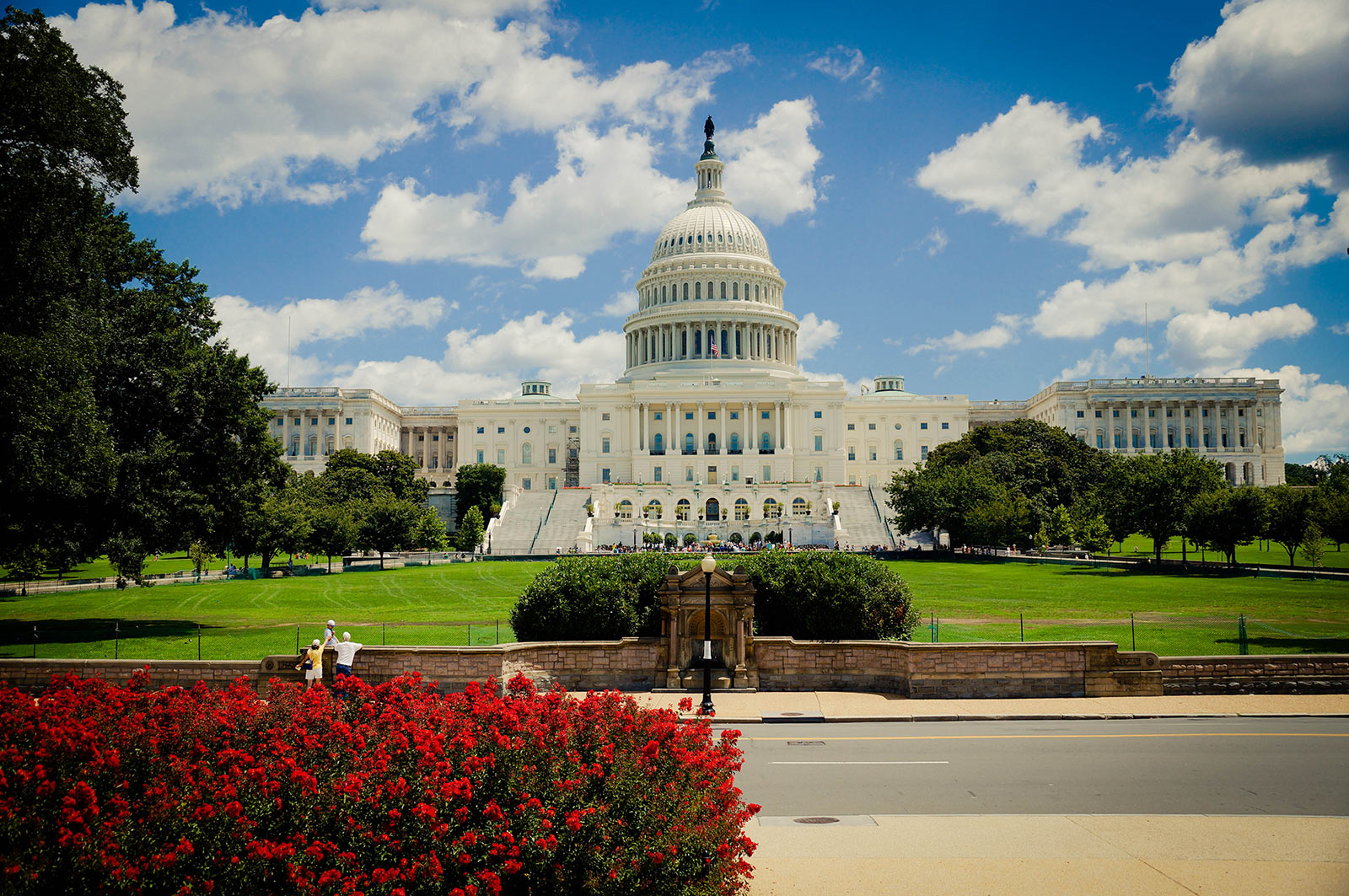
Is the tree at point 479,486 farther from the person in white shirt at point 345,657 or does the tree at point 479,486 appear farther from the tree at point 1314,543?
the person in white shirt at point 345,657

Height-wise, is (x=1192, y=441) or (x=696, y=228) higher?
(x=696, y=228)

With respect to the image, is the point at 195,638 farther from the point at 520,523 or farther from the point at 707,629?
the point at 520,523

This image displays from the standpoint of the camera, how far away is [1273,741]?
1669 cm

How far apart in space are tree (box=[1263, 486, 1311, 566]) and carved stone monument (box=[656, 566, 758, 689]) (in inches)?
1932

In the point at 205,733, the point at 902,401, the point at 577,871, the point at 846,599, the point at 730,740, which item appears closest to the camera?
the point at 577,871

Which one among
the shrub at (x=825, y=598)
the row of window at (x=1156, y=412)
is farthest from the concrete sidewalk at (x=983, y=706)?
the row of window at (x=1156, y=412)

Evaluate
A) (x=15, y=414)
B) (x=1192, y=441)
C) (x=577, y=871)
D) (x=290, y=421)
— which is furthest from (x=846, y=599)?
(x=1192, y=441)

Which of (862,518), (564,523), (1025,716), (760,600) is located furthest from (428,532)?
(1025,716)

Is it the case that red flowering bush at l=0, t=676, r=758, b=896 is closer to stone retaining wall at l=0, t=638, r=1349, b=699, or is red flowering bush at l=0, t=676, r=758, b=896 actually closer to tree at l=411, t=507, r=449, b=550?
stone retaining wall at l=0, t=638, r=1349, b=699

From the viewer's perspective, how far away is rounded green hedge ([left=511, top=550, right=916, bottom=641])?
78.2 ft

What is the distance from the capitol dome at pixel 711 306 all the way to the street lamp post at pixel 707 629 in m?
118

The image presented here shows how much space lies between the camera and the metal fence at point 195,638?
26391 millimetres

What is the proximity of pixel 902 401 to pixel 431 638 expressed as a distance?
127849mm

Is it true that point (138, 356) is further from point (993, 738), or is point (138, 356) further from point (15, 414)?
point (993, 738)
